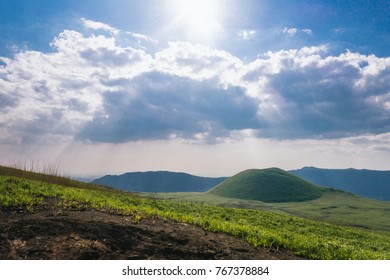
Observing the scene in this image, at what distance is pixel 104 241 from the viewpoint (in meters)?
11.2

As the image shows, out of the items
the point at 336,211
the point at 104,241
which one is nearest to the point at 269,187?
the point at 336,211

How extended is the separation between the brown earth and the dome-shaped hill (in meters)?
143

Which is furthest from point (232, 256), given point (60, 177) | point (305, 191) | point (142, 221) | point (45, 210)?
point (305, 191)

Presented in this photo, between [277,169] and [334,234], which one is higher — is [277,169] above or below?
above

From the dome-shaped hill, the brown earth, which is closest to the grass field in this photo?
the dome-shaped hill

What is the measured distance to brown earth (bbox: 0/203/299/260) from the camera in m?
10.2

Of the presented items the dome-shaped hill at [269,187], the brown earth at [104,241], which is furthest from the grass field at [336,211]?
the brown earth at [104,241]

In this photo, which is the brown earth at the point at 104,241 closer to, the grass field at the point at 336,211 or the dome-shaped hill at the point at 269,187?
the grass field at the point at 336,211

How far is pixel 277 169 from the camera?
196 meters

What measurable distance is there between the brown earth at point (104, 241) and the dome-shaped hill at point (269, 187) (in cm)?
14256

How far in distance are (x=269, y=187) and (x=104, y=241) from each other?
540 ft

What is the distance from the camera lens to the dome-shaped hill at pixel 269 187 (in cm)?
15412

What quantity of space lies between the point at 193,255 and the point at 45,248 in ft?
15.9

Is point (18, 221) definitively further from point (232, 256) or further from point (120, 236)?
point (232, 256)
